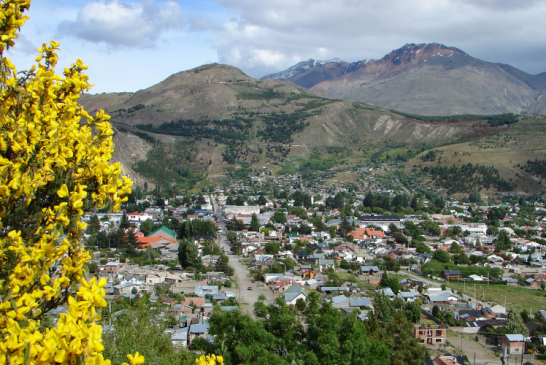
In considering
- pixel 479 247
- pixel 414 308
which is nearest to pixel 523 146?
pixel 479 247

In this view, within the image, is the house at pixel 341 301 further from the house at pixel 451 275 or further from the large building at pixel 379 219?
the large building at pixel 379 219

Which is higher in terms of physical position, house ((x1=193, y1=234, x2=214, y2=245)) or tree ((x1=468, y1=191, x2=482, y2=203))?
tree ((x1=468, y1=191, x2=482, y2=203))

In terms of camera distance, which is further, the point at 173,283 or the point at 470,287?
the point at 470,287

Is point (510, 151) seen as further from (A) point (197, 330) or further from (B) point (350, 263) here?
(A) point (197, 330)

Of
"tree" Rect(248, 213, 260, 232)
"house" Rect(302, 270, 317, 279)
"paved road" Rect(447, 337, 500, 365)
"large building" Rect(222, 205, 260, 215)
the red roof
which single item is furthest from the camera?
"large building" Rect(222, 205, 260, 215)

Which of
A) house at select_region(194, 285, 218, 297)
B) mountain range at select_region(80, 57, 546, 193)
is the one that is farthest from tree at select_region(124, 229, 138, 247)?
mountain range at select_region(80, 57, 546, 193)

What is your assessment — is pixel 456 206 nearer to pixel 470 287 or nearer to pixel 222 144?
pixel 470 287

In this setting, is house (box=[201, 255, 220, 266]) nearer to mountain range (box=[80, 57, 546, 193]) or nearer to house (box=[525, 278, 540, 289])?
house (box=[525, 278, 540, 289])
